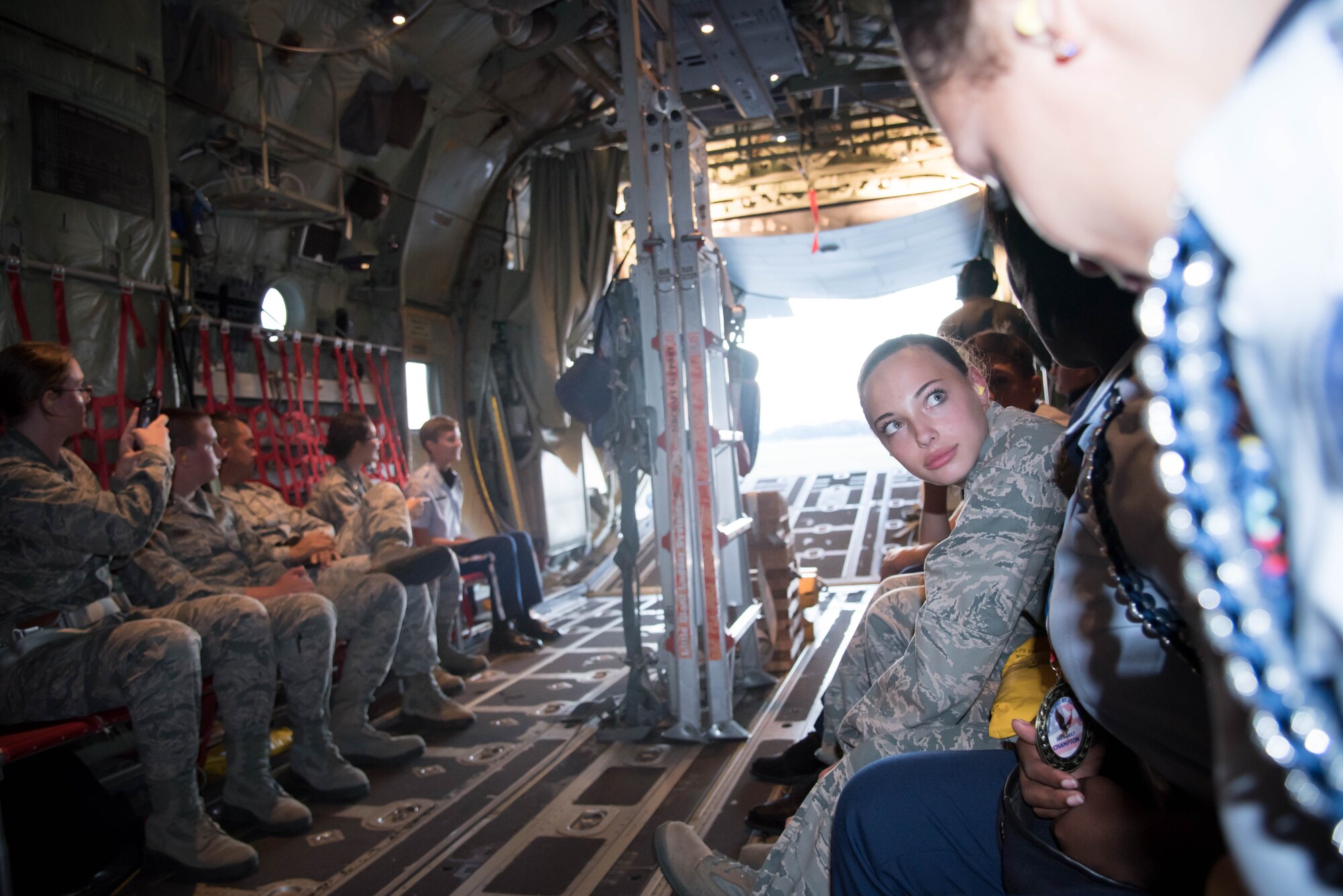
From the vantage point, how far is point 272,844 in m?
2.92

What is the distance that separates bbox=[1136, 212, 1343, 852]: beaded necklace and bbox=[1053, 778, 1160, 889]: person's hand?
714 millimetres

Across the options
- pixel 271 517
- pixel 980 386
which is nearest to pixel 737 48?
pixel 980 386

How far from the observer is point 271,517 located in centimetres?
411

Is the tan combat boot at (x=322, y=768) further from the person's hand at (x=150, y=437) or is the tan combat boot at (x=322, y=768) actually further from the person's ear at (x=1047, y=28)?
the person's ear at (x=1047, y=28)

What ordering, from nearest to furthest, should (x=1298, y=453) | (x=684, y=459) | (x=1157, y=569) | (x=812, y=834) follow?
(x=1298, y=453), (x=1157, y=569), (x=812, y=834), (x=684, y=459)

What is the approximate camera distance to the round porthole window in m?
5.79

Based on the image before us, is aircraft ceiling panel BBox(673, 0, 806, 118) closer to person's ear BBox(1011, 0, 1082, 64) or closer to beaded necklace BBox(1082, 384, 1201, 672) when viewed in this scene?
beaded necklace BBox(1082, 384, 1201, 672)

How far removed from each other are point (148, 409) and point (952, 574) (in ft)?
12.1

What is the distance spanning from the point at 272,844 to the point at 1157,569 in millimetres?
3099

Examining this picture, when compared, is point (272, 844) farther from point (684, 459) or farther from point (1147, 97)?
point (1147, 97)

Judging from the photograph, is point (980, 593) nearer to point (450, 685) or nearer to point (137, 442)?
point (137, 442)

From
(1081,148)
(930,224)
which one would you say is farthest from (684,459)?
(930,224)

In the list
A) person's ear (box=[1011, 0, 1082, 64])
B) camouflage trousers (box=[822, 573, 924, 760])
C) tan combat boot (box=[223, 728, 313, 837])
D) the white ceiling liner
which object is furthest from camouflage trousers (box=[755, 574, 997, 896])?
the white ceiling liner

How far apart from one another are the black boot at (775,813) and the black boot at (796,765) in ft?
0.96
